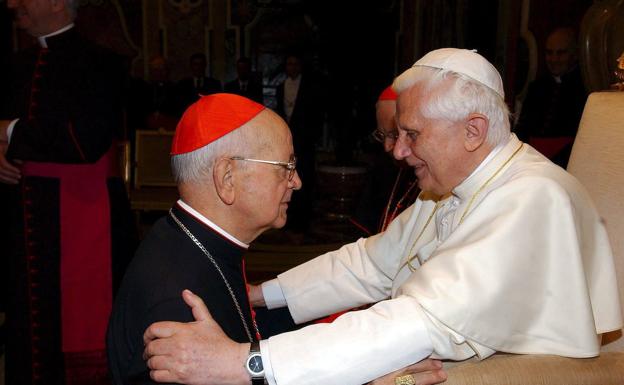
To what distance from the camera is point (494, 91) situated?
1.97 meters

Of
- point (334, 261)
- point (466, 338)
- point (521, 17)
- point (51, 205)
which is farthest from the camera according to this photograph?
point (521, 17)

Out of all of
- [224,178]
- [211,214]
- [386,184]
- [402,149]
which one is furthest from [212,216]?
[386,184]

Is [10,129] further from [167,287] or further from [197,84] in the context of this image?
[197,84]

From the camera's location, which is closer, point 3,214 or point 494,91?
point 494,91

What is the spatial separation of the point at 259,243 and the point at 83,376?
414 centimetres

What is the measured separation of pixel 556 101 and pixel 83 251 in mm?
4150

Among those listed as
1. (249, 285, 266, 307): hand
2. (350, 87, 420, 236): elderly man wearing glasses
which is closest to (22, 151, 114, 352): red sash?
(249, 285, 266, 307): hand

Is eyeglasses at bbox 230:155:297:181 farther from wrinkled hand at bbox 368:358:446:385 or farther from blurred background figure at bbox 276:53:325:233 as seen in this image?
blurred background figure at bbox 276:53:325:233

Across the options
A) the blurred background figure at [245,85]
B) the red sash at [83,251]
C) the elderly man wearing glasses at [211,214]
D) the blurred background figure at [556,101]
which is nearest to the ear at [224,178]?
the elderly man wearing glasses at [211,214]

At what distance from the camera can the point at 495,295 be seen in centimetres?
171

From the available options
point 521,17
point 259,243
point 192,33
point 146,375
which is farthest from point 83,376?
point 192,33

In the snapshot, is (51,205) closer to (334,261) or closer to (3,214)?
(334,261)

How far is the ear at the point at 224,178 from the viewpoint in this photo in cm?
166

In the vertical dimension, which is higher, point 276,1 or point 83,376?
point 276,1
